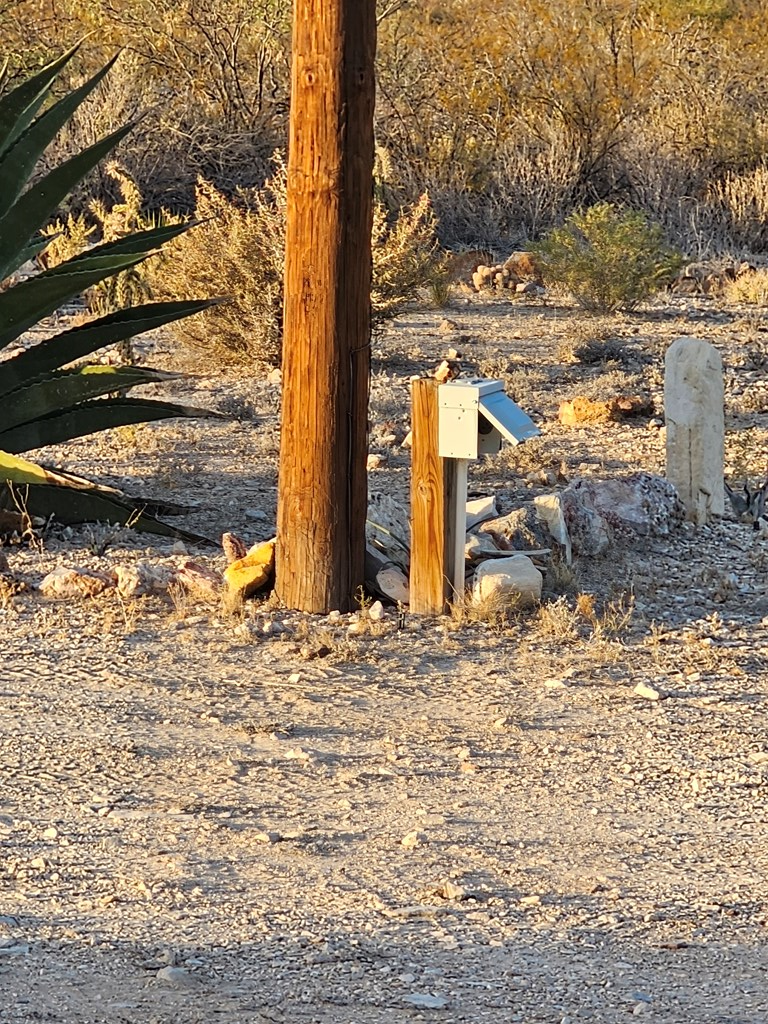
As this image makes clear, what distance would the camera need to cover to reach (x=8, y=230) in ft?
22.8

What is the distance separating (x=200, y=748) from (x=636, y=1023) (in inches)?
80.5

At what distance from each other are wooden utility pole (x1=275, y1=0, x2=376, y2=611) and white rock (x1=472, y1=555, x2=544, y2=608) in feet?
1.63

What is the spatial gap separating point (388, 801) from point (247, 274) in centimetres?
760

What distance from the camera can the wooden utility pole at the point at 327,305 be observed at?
19.5 feet

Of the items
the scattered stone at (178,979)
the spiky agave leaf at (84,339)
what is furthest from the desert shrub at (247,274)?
the scattered stone at (178,979)

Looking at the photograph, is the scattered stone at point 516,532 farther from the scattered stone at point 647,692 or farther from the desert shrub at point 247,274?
the desert shrub at point 247,274

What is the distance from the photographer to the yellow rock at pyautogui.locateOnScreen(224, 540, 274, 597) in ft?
21.0

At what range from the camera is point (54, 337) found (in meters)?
7.09

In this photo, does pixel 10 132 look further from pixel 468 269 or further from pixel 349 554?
pixel 468 269

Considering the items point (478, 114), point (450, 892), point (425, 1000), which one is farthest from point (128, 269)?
point (478, 114)

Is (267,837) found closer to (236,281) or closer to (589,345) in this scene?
(236,281)

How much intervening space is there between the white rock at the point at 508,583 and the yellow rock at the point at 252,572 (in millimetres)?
830

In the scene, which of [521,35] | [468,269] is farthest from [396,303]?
[521,35]

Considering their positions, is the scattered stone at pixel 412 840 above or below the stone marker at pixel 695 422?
below
